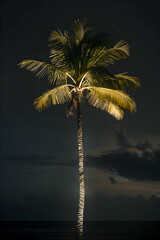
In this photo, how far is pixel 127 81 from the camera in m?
20.1

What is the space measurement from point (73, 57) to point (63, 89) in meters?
1.93

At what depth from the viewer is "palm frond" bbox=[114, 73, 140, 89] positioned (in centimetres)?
1997

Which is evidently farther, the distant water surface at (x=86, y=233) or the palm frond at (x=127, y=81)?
the distant water surface at (x=86, y=233)

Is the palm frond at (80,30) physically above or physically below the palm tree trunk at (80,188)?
above

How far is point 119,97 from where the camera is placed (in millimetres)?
18328

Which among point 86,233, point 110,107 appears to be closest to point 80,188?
point 110,107

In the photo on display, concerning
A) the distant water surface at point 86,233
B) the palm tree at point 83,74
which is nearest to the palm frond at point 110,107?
the palm tree at point 83,74

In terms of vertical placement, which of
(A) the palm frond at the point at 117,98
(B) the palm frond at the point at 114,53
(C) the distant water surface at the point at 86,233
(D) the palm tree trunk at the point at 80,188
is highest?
(B) the palm frond at the point at 114,53

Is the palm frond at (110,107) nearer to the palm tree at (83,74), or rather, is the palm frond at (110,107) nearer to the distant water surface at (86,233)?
the palm tree at (83,74)

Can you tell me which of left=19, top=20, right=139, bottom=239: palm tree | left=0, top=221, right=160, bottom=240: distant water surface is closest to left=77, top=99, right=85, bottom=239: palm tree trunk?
left=19, top=20, right=139, bottom=239: palm tree

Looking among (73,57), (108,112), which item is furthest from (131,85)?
(73,57)

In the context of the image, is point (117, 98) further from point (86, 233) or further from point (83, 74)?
point (86, 233)

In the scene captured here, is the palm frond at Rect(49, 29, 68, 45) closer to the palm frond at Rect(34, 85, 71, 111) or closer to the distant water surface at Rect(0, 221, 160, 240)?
the palm frond at Rect(34, 85, 71, 111)

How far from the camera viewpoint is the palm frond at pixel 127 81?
20.0 meters
